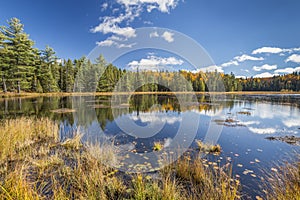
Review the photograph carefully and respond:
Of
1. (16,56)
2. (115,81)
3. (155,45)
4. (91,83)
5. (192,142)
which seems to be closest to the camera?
(192,142)

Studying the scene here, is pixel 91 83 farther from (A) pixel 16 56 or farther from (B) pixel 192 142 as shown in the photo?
(B) pixel 192 142

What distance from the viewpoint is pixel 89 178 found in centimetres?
374

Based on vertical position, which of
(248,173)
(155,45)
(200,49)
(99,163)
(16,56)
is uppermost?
(16,56)

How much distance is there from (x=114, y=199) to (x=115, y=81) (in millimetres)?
55821

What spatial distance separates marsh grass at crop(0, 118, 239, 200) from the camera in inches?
123

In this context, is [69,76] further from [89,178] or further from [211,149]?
[89,178]

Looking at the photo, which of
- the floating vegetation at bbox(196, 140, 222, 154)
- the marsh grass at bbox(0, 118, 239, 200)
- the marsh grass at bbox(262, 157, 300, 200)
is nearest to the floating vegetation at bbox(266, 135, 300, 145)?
the floating vegetation at bbox(196, 140, 222, 154)

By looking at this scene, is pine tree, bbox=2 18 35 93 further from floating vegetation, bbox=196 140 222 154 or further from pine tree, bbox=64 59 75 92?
floating vegetation, bbox=196 140 222 154

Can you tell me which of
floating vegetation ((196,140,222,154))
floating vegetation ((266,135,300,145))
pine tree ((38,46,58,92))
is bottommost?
floating vegetation ((266,135,300,145))

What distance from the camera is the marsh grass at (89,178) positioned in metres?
3.13

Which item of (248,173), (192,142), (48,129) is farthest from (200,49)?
(48,129)

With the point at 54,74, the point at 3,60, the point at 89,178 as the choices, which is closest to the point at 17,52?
the point at 3,60

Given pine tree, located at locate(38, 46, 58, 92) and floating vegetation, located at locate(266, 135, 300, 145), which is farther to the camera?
pine tree, located at locate(38, 46, 58, 92)

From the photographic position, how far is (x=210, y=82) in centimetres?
6166
